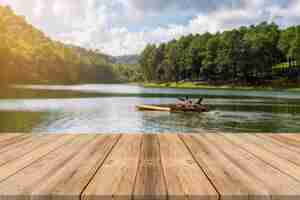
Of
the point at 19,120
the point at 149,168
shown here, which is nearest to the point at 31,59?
the point at 19,120

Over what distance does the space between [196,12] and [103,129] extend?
161 meters

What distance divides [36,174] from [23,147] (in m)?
1.02

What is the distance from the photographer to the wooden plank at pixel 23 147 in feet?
7.95

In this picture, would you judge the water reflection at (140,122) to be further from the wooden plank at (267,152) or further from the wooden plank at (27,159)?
the wooden plank at (27,159)

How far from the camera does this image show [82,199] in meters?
1.54

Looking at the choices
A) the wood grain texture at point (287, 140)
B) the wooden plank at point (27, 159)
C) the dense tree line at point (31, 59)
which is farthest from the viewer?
the dense tree line at point (31, 59)

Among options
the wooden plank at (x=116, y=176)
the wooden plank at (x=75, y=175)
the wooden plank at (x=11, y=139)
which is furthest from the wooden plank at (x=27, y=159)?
the wooden plank at (x=116, y=176)

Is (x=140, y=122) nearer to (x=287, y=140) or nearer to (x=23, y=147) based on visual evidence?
(x=287, y=140)

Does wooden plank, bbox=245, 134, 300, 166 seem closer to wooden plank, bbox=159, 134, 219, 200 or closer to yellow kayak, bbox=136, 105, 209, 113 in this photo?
wooden plank, bbox=159, 134, 219, 200

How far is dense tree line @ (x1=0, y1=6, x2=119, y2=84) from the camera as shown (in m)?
77.4

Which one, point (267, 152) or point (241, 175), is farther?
point (267, 152)

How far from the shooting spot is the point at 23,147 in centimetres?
283

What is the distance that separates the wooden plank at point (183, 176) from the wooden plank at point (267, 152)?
58 cm

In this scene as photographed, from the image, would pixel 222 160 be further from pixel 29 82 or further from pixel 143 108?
pixel 29 82
